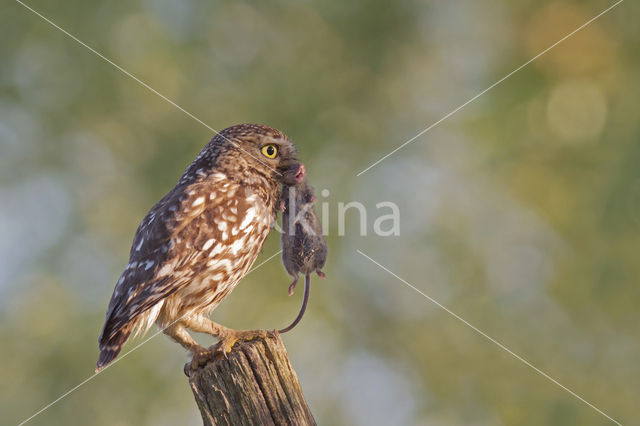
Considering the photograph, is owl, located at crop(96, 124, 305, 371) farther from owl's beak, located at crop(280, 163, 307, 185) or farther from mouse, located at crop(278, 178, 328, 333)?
mouse, located at crop(278, 178, 328, 333)

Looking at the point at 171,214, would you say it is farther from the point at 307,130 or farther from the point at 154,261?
the point at 307,130

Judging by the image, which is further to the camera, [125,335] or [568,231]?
[568,231]

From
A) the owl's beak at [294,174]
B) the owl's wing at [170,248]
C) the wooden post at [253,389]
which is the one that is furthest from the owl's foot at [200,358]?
the owl's beak at [294,174]

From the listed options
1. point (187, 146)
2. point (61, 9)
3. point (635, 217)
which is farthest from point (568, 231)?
point (61, 9)

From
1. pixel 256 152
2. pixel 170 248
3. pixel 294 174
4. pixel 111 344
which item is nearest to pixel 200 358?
pixel 111 344

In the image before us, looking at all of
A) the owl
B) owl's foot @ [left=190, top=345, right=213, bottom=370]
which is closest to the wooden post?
the owl

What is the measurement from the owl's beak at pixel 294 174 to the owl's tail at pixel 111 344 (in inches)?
56.1

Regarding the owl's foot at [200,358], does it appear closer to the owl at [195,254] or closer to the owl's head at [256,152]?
the owl at [195,254]

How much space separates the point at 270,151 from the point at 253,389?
7.03 ft

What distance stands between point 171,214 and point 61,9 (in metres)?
6.71

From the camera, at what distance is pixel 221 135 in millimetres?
4895

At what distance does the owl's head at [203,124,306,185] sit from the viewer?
15.4 ft

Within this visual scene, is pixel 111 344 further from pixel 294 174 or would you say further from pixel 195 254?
pixel 294 174

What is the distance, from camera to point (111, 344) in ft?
12.8
